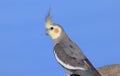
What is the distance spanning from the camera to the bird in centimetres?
3450

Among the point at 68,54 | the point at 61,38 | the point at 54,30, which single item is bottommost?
the point at 68,54

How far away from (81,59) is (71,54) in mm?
444

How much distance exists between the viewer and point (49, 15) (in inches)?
1412

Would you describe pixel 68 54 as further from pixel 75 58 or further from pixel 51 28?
pixel 51 28

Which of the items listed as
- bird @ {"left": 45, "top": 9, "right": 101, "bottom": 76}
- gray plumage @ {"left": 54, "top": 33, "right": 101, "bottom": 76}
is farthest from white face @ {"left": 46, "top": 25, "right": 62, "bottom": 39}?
gray plumage @ {"left": 54, "top": 33, "right": 101, "bottom": 76}

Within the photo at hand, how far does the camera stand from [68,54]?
114 ft

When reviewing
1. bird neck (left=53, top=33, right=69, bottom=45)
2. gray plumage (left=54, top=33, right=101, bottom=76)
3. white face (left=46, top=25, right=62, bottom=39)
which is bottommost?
gray plumage (left=54, top=33, right=101, bottom=76)

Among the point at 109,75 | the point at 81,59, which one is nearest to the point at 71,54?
the point at 81,59

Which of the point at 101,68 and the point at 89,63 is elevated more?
the point at 101,68

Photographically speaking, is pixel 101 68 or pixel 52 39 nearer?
pixel 52 39

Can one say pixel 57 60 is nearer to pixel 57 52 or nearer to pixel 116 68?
pixel 57 52

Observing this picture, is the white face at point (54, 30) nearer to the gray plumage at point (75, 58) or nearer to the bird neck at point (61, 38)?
the bird neck at point (61, 38)

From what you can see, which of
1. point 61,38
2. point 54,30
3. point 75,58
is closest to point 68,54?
point 75,58

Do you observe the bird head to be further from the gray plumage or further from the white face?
the gray plumage
